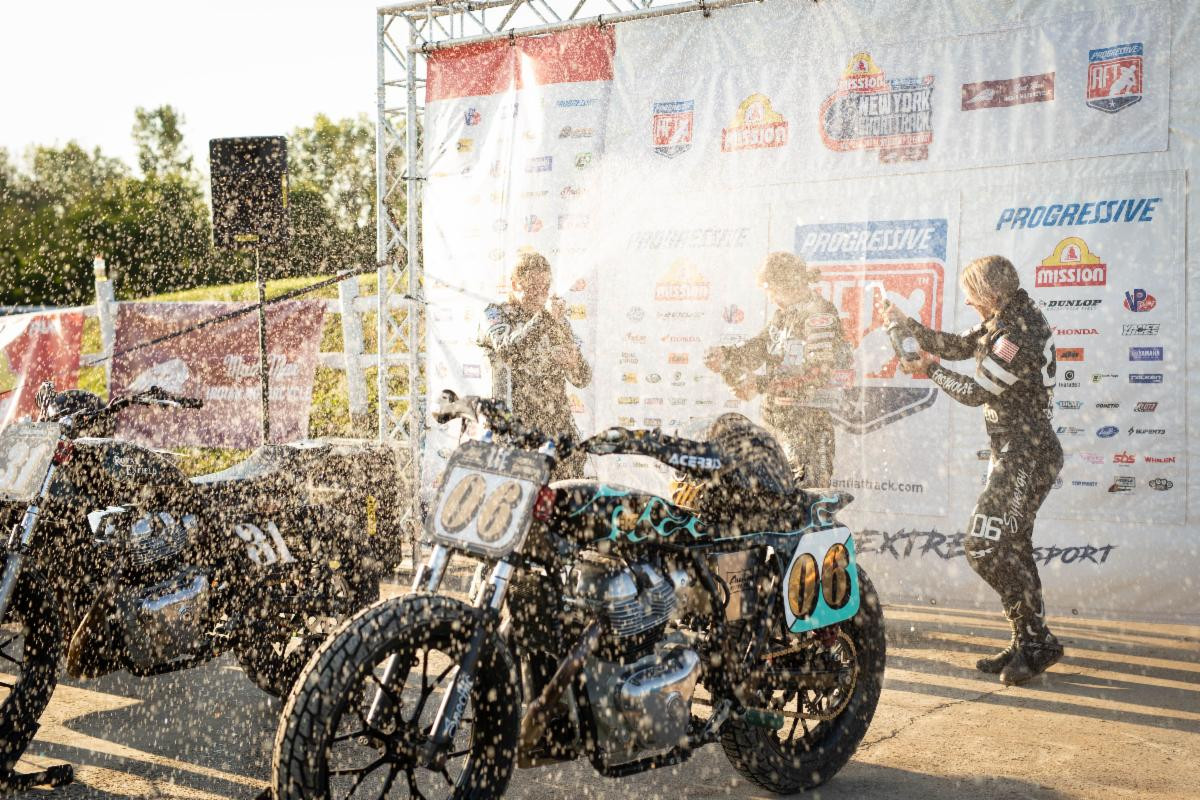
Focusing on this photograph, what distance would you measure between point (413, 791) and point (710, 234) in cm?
499

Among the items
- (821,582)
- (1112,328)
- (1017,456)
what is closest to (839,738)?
(821,582)

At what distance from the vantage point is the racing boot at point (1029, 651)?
5.46m

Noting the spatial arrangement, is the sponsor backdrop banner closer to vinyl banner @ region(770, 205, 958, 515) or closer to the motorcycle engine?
vinyl banner @ region(770, 205, 958, 515)

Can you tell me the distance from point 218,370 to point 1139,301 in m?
8.71

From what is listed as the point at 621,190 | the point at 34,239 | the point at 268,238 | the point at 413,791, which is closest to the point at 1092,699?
the point at 413,791

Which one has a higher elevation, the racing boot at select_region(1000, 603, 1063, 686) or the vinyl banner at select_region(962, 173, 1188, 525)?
the vinyl banner at select_region(962, 173, 1188, 525)

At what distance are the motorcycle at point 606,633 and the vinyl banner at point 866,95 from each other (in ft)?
11.4

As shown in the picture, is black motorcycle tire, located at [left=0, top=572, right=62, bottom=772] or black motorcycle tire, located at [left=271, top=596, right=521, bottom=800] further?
black motorcycle tire, located at [left=0, top=572, right=62, bottom=772]

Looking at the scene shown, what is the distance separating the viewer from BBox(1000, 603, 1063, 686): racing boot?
5457 millimetres

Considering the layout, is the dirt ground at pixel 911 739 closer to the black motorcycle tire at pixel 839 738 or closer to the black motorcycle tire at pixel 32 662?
the black motorcycle tire at pixel 839 738

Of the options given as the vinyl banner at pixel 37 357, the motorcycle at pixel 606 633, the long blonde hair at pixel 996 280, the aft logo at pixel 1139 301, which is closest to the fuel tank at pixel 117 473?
the motorcycle at pixel 606 633

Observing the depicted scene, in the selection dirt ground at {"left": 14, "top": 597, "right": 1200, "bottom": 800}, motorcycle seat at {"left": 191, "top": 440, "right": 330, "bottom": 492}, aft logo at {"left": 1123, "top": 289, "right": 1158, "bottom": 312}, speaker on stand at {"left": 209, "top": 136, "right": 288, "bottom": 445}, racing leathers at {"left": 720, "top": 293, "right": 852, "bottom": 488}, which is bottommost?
dirt ground at {"left": 14, "top": 597, "right": 1200, "bottom": 800}

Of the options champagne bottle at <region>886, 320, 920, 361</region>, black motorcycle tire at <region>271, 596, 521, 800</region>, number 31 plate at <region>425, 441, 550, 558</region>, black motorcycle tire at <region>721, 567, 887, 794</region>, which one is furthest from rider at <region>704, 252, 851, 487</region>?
black motorcycle tire at <region>271, 596, 521, 800</region>

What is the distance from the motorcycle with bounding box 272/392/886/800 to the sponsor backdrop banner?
293cm
